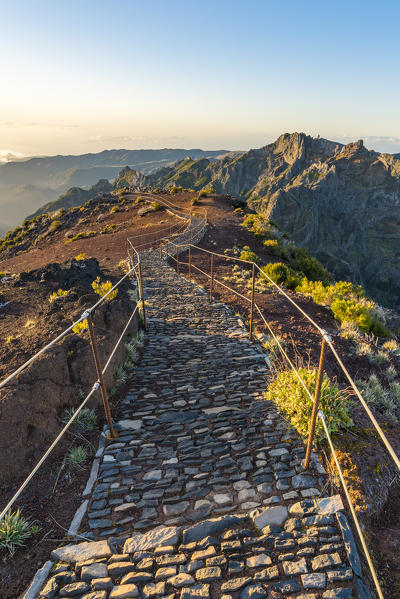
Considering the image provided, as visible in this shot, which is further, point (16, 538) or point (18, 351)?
point (18, 351)

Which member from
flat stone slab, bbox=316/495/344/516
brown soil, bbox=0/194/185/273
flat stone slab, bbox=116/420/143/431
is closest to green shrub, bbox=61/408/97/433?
flat stone slab, bbox=116/420/143/431

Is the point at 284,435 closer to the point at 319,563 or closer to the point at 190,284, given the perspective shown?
the point at 319,563

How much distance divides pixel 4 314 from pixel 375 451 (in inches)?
286

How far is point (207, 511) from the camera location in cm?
315

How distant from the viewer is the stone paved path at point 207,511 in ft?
8.16

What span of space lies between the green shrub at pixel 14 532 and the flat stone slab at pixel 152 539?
0.93 m

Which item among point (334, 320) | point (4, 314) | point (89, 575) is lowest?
point (334, 320)

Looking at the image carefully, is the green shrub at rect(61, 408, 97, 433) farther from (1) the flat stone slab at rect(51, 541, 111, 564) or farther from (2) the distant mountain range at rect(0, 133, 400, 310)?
(2) the distant mountain range at rect(0, 133, 400, 310)

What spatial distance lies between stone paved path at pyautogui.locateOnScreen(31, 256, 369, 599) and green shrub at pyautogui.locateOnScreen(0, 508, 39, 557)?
13.9 inches

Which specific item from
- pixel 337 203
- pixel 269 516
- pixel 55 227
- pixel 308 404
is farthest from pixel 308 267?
pixel 337 203

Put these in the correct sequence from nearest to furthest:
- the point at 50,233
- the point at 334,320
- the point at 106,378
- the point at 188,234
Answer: the point at 106,378 < the point at 334,320 < the point at 188,234 < the point at 50,233

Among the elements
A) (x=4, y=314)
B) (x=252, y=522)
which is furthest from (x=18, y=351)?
(x=252, y=522)

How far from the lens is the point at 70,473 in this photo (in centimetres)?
371

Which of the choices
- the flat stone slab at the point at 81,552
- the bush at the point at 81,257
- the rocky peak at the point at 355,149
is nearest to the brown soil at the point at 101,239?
the bush at the point at 81,257
